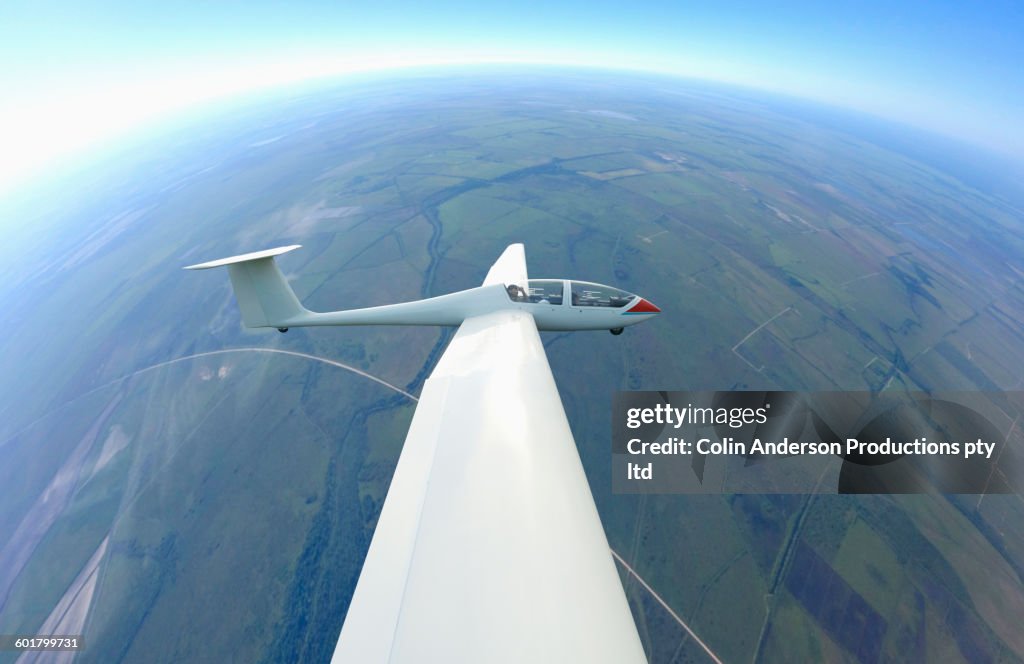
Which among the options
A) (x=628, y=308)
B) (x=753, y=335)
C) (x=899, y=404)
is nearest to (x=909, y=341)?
(x=899, y=404)

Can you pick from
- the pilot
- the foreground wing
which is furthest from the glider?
the pilot

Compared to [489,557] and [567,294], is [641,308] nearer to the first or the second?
[567,294]

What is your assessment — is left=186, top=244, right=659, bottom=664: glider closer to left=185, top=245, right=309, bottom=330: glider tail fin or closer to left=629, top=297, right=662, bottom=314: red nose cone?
left=629, top=297, right=662, bottom=314: red nose cone

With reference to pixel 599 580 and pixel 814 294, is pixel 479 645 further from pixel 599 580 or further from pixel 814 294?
pixel 814 294

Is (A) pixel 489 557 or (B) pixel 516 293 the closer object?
(A) pixel 489 557

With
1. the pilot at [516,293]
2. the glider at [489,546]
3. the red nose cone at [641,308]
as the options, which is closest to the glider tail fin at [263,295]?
the pilot at [516,293]

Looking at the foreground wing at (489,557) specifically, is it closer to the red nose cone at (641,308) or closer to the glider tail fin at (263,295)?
the red nose cone at (641,308)

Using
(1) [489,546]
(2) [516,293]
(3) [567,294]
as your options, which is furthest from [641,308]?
(1) [489,546]
